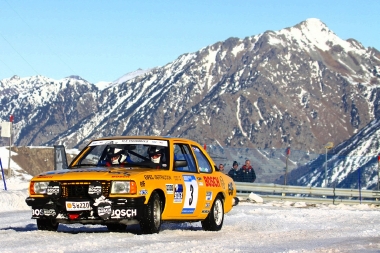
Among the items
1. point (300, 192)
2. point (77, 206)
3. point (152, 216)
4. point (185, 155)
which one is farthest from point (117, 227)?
point (300, 192)

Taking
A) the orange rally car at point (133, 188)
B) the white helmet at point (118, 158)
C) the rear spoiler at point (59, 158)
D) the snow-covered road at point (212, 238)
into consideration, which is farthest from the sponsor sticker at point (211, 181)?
the rear spoiler at point (59, 158)

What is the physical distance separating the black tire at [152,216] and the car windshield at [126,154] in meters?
0.80

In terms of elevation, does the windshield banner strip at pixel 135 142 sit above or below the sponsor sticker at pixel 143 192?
above

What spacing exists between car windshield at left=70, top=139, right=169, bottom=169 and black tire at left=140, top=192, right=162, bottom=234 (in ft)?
2.63

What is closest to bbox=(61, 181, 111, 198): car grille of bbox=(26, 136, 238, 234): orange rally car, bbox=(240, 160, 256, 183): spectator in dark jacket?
bbox=(26, 136, 238, 234): orange rally car

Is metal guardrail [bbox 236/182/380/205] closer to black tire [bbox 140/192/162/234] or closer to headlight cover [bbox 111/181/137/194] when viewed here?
black tire [bbox 140/192/162/234]

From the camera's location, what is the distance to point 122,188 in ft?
35.1

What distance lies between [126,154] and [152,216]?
1.50m

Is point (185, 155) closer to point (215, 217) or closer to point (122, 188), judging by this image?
point (215, 217)

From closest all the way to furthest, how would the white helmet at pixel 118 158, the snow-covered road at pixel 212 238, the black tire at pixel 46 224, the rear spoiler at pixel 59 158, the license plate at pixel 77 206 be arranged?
the snow-covered road at pixel 212 238
the license plate at pixel 77 206
the black tire at pixel 46 224
the white helmet at pixel 118 158
the rear spoiler at pixel 59 158

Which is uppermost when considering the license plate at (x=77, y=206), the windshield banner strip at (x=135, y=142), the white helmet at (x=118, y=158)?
the windshield banner strip at (x=135, y=142)

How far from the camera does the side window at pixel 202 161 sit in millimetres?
13174

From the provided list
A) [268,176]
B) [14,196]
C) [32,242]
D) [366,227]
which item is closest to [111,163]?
[32,242]

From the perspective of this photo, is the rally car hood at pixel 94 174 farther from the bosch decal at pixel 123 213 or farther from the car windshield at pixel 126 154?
the car windshield at pixel 126 154
